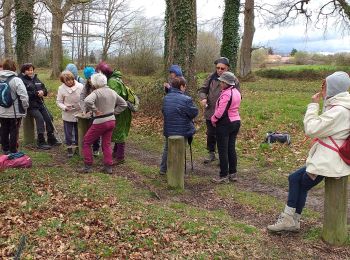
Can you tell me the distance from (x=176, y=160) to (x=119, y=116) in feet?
6.50

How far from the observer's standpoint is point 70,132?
896 centimetres

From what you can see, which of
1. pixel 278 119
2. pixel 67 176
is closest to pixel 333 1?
pixel 278 119

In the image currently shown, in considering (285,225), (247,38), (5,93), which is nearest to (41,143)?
(5,93)

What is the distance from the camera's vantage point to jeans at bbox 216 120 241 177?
7.23 metres

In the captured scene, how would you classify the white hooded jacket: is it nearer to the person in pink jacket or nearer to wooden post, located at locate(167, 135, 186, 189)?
the person in pink jacket

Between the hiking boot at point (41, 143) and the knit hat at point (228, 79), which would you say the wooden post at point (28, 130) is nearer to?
the hiking boot at point (41, 143)

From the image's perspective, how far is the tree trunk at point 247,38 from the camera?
26.4 m

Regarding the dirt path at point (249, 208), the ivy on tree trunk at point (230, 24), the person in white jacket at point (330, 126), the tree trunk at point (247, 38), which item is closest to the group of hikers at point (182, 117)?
the person in white jacket at point (330, 126)

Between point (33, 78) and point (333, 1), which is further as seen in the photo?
point (333, 1)

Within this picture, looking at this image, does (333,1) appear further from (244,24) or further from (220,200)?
(220,200)

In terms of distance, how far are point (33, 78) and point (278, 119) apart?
7.89 metres

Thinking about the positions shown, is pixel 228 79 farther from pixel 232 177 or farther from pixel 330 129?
pixel 330 129

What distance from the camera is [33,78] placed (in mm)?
9258

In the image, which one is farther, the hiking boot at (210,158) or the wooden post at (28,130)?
the wooden post at (28,130)
